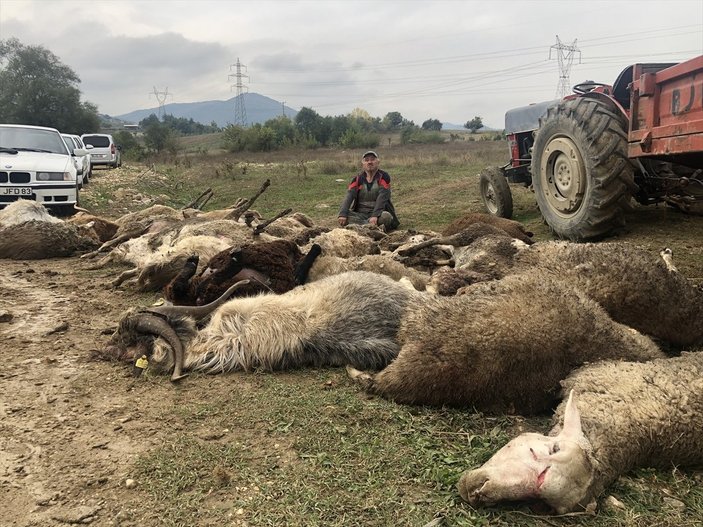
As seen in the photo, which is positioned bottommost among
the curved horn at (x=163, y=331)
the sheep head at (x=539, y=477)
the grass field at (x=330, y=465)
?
the grass field at (x=330, y=465)

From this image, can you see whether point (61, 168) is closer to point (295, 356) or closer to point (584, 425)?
point (295, 356)

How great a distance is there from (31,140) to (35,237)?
16.7 feet

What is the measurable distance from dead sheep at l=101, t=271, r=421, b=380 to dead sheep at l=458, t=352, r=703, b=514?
1.50m

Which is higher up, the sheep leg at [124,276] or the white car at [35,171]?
the white car at [35,171]

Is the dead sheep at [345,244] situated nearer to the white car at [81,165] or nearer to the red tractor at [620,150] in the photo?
the red tractor at [620,150]

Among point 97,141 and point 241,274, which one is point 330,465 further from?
point 97,141

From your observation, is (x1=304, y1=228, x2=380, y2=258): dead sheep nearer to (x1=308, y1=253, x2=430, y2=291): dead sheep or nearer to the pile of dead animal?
the pile of dead animal

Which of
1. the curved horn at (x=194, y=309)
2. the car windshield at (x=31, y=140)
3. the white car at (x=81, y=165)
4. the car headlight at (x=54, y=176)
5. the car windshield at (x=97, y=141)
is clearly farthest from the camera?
the car windshield at (x=97, y=141)

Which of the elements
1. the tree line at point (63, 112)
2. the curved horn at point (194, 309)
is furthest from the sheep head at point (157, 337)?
the tree line at point (63, 112)

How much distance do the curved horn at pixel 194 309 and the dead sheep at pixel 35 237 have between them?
4755mm

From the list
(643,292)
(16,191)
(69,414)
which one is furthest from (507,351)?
(16,191)

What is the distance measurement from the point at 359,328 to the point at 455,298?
78cm

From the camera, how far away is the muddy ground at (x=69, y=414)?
8.08 ft

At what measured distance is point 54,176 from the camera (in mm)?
10602
